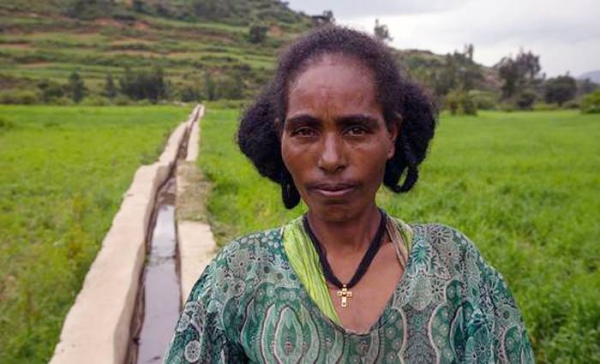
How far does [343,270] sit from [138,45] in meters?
64.9

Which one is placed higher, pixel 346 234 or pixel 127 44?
pixel 346 234

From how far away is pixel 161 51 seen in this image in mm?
62406

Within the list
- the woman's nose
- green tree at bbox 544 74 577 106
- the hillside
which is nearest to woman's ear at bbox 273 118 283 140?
the woman's nose

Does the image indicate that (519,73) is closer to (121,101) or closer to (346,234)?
(121,101)

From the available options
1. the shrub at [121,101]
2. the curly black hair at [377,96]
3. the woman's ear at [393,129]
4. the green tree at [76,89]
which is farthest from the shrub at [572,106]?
the woman's ear at [393,129]

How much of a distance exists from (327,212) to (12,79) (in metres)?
46.3

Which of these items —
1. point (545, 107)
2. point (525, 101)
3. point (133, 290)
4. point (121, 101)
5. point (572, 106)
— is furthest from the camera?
point (525, 101)

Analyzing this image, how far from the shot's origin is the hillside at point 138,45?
48.9 meters

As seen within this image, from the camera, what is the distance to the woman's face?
4.14 ft

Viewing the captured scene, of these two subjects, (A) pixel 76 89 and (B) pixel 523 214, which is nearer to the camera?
(B) pixel 523 214

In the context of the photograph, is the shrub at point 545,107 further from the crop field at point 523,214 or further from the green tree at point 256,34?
the green tree at point 256,34

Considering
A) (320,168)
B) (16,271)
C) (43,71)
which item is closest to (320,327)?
(320,168)

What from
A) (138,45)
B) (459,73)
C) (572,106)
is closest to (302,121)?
(572,106)

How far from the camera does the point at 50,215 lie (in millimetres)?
7344
